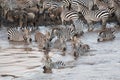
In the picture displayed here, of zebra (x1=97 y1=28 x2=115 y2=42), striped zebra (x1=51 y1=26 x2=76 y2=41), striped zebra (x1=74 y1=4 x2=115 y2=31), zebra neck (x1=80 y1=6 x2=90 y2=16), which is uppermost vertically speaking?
zebra neck (x1=80 y1=6 x2=90 y2=16)

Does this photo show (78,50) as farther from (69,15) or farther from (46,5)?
(46,5)

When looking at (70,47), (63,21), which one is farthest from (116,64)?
(63,21)

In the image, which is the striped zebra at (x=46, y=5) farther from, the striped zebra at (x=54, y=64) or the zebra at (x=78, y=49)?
the striped zebra at (x=54, y=64)

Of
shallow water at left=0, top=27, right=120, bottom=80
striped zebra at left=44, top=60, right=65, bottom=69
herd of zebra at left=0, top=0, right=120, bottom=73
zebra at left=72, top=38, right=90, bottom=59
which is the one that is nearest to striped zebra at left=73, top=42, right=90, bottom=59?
zebra at left=72, top=38, right=90, bottom=59

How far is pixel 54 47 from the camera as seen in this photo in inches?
578

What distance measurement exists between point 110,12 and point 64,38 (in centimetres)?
369

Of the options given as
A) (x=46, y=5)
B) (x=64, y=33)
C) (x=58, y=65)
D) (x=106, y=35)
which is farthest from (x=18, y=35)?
(x=58, y=65)

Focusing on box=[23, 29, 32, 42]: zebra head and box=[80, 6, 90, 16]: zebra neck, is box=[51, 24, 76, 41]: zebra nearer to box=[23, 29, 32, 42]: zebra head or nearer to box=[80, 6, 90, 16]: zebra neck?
box=[23, 29, 32, 42]: zebra head

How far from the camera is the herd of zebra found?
51.3ft

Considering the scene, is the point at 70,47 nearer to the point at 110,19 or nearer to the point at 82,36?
the point at 82,36

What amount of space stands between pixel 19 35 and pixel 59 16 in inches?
105

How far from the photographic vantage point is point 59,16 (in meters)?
18.3

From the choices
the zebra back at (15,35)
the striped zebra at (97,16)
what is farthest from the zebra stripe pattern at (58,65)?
the striped zebra at (97,16)

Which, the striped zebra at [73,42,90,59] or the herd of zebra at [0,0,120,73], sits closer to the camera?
the striped zebra at [73,42,90,59]
